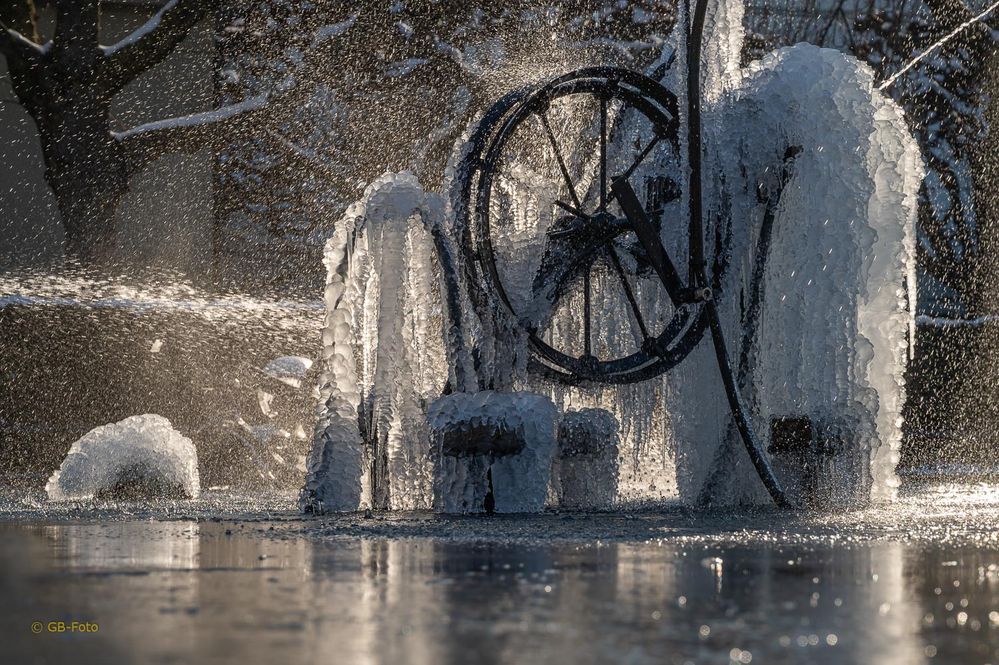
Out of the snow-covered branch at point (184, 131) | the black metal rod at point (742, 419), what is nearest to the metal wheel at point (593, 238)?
the black metal rod at point (742, 419)

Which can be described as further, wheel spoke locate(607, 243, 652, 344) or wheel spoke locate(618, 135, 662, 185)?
wheel spoke locate(607, 243, 652, 344)

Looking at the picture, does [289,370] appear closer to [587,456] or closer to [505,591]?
[587,456]

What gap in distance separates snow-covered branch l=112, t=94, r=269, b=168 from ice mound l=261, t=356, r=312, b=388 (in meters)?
3.84

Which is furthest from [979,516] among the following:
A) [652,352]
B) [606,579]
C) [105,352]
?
[105,352]

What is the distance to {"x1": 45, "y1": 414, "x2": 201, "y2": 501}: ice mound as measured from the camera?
9.54 meters

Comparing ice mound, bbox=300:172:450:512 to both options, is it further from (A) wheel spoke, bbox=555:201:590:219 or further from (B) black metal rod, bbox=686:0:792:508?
(B) black metal rod, bbox=686:0:792:508

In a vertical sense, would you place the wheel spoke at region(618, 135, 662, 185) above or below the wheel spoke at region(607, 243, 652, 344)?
above

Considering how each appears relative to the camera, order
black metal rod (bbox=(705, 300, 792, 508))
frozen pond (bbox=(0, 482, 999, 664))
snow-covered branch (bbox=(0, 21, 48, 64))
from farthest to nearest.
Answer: snow-covered branch (bbox=(0, 21, 48, 64))
black metal rod (bbox=(705, 300, 792, 508))
frozen pond (bbox=(0, 482, 999, 664))

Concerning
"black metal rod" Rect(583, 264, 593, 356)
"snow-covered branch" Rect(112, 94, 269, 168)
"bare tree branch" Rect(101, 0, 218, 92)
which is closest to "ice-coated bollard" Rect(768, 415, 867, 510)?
"black metal rod" Rect(583, 264, 593, 356)

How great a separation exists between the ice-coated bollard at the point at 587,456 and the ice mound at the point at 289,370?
7679 millimetres

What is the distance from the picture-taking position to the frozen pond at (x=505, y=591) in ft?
11.1

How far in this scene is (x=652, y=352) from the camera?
30.1ft

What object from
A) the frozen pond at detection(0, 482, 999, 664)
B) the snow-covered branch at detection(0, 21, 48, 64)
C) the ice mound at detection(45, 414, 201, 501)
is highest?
the snow-covered branch at detection(0, 21, 48, 64)

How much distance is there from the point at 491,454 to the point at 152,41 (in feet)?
41.4
